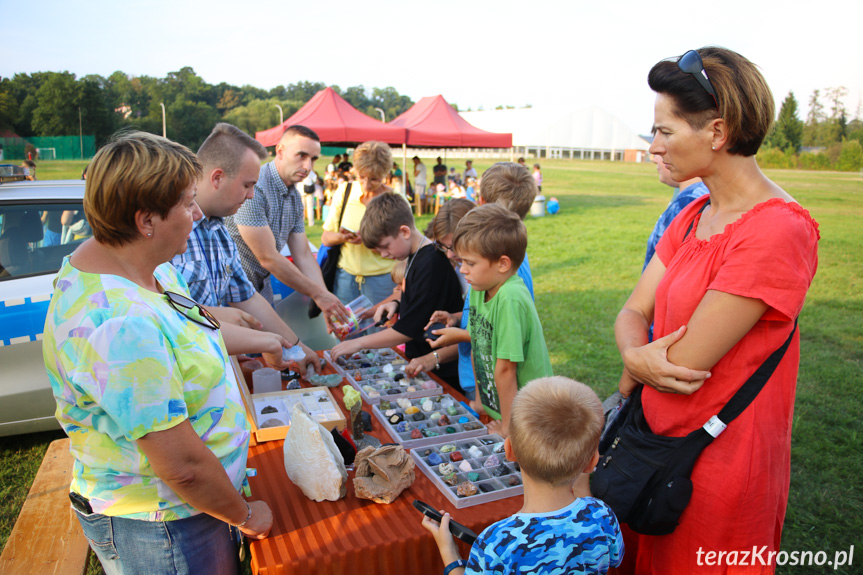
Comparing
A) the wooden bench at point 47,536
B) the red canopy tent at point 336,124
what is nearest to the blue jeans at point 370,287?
the wooden bench at point 47,536

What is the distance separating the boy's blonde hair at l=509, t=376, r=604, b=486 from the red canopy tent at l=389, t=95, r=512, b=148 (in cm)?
1417

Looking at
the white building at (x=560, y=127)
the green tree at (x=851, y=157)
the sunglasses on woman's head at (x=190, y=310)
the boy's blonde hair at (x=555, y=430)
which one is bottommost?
the boy's blonde hair at (x=555, y=430)

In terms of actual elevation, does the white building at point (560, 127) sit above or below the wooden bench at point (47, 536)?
above

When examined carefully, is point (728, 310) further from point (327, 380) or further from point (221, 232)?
point (221, 232)

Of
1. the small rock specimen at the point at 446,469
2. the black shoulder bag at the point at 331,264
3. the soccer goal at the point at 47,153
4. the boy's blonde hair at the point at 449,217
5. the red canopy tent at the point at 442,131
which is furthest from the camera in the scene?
the soccer goal at the point at 47,153

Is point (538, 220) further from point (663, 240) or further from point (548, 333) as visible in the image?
point (663, 240)

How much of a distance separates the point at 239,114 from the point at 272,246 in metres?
50.6

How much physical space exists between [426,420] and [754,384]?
128cm

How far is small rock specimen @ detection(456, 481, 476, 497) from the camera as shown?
1.74m

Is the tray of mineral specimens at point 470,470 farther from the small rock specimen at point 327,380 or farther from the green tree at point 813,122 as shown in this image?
the green tree at point 813,122

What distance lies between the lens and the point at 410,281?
2.94 metres

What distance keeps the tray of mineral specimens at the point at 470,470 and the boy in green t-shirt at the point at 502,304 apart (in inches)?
6.0

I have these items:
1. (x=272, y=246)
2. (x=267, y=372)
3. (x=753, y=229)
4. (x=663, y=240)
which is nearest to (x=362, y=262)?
(x=272, y=246)

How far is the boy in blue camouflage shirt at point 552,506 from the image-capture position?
129 centimetres
